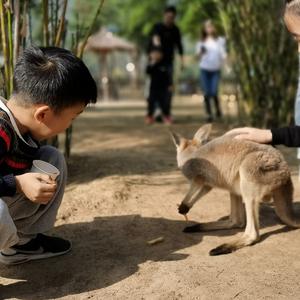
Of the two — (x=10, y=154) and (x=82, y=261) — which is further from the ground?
(x=10, y=154)

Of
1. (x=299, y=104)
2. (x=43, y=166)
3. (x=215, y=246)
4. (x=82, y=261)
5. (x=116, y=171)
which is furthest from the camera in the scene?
(x=116, y=171)

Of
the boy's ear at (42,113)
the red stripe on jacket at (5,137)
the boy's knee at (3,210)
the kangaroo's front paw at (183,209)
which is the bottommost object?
the kangaroo's front paw at (183,209)

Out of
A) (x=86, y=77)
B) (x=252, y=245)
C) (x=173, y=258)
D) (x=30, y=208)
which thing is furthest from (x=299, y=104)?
(x=30, y=208)

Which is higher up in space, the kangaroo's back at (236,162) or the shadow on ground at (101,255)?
the kangaroo's back at (236,162)

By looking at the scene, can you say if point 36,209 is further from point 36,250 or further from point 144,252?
point 144,252

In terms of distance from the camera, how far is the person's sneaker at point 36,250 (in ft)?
6.90

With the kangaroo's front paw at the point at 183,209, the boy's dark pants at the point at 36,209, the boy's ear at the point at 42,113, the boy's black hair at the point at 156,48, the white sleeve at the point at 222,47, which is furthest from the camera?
the white sleeve at the point at 222,47

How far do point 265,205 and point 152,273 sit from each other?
1035 millimetres

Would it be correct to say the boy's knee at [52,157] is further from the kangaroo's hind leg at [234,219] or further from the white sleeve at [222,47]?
the white sleeve at [222,47]

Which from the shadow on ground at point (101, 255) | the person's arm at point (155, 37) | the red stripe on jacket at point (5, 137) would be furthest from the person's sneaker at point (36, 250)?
the person's arm at point (155, 37)

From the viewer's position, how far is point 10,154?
1.86 metres

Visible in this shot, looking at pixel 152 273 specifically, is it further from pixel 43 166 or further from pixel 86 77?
pixel 86 77

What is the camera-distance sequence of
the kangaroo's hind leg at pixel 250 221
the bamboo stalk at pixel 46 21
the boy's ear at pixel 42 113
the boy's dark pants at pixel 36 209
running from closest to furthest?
1. the boy's ear at pixel 42 113
2. the boy's dark pants at pixel 36 209
3. the kangaroo's hind leg at pixel 250 221
4. the bamboo stalk at pixel 46 21

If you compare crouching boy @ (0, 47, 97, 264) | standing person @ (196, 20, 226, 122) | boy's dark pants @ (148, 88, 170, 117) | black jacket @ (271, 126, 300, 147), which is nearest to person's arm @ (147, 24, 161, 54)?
boy's dark pants @ (148, 88, 170, 117)
